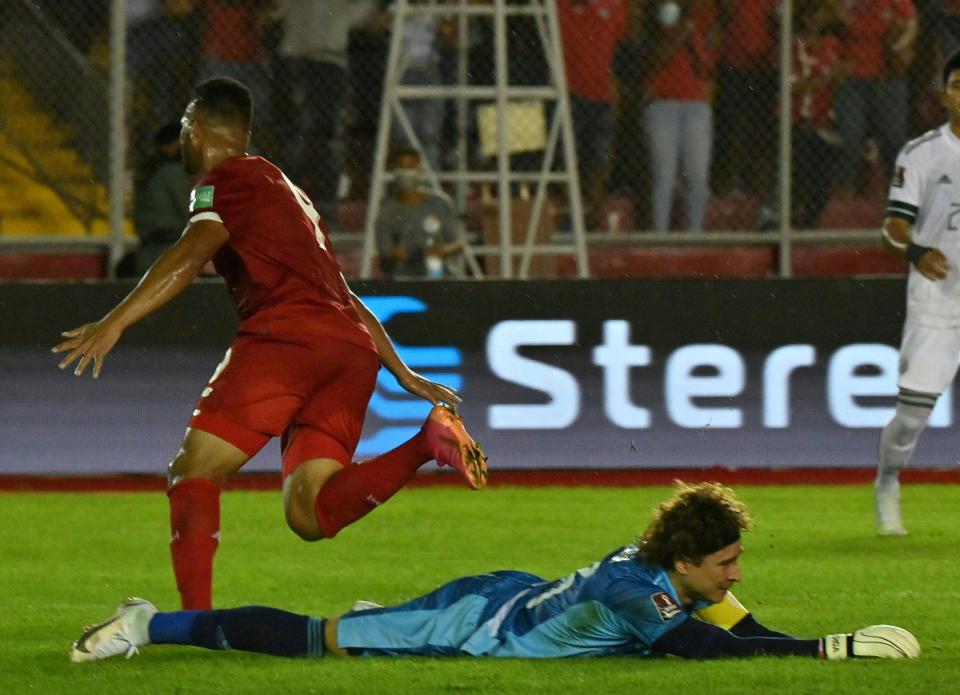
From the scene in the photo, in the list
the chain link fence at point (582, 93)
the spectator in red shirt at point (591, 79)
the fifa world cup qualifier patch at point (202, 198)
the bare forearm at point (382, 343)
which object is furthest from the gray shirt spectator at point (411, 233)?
the fifa world cup qualifier patch at point (202, 198)

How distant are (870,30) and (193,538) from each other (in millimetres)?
9026

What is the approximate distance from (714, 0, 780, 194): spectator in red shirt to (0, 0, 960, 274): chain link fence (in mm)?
14

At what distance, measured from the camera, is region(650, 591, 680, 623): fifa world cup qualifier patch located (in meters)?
5.49

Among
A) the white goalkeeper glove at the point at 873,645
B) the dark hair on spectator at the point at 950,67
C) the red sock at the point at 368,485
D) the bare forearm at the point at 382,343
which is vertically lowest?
the white goalkeeper glove at the point at 873,645

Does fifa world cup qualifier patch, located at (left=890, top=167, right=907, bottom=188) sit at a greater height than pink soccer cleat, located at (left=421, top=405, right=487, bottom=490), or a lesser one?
greater

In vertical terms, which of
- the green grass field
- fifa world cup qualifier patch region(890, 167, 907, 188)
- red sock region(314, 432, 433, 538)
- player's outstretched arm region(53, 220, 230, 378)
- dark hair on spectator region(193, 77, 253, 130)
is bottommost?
the green grass field

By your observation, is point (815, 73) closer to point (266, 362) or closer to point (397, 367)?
point (397, 367)

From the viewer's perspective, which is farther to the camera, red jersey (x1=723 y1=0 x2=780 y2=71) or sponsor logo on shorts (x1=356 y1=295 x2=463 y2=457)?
red jersey (x1=723 y1=0 x2=780 y2=71)

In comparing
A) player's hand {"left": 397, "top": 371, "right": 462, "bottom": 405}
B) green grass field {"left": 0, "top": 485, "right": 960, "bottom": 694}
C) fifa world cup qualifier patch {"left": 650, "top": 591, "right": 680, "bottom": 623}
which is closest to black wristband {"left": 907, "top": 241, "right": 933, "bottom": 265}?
green grass field {"left": 0, "top": 485, "right": 960, "bottom": 694}

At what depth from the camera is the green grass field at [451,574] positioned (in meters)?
5.62

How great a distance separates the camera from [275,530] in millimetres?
9711

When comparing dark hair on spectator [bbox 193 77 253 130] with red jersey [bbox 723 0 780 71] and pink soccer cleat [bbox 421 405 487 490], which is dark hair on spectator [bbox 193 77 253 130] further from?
red jersey [bbox 723 0 780 71]

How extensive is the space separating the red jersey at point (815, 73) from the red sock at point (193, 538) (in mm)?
8506

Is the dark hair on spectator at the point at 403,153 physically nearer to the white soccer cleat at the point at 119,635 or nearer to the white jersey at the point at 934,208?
the white jersey at the point at 934,208
